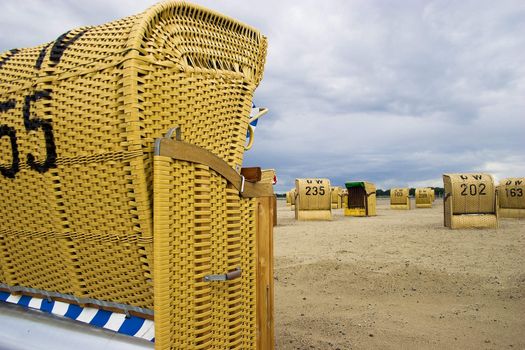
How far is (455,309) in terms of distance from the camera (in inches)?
184

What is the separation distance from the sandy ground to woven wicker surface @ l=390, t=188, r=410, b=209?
19.4 m

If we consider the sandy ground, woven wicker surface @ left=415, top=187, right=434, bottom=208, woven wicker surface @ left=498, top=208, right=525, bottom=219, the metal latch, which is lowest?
Result: the sandy ground

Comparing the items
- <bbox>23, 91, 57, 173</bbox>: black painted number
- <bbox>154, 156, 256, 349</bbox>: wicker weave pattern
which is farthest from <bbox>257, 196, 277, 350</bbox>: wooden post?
<bbox>23, 91, 57, 173</bbox>: black painted number

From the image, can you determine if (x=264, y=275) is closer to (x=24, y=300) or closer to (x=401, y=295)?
(x=24, y=300)

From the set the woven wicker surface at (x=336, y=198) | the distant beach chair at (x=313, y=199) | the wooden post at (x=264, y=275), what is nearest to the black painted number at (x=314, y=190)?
the distant beach chair at (x=313, y=199)

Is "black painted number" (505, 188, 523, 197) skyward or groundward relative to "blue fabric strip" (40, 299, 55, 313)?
skyward

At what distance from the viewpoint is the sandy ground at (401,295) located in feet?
12.5

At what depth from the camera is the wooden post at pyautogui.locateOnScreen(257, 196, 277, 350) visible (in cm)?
255

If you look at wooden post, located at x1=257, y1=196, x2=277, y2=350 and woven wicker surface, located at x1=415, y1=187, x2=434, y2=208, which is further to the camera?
woven wicker surface, located at x1=415, y1=187, x2=434, y2=208

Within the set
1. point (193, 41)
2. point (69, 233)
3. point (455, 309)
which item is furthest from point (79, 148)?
point (455, 309)

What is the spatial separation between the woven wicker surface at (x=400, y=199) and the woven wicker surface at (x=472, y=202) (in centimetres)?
1635

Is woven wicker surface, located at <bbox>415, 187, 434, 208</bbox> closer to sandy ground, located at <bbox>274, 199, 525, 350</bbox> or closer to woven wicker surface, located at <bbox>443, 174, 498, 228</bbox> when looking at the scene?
woven wicker surface, located at <bbox>443, 174, 498, 228</bbox>

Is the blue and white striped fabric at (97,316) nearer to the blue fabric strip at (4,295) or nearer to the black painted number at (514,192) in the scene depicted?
the blue fabric strip at (4,295)

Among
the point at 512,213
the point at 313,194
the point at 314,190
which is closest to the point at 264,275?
the point at 314,190
